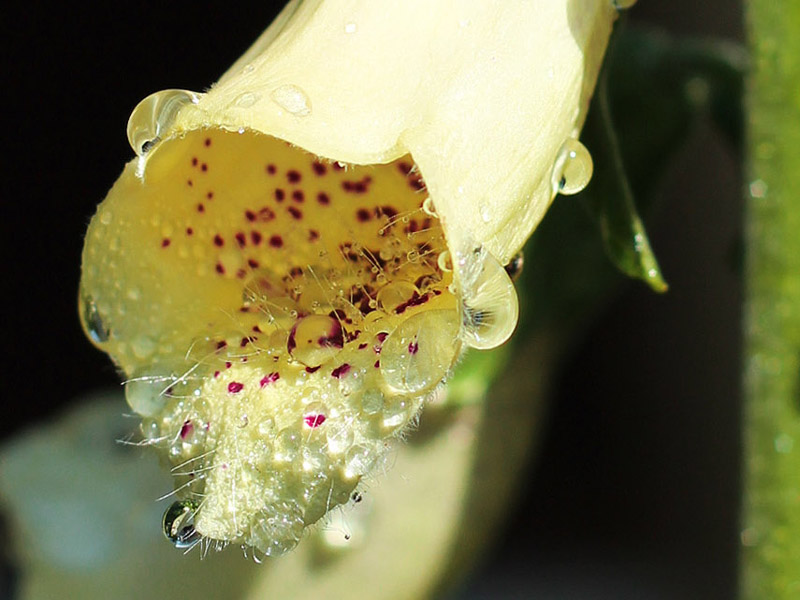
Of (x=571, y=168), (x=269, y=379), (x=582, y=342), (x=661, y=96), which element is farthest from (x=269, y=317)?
(x=582, y=342)

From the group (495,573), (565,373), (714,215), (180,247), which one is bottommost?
(495,573)

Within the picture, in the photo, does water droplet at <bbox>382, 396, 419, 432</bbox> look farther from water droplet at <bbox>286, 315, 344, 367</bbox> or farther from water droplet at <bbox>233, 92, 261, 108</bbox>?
water droplet at <bbox>233, 92, 261, 108</bbox>

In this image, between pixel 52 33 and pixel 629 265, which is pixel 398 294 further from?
pixel 52 33

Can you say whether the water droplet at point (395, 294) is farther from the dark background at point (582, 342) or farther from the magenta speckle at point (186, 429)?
the dark background at point (582, 342)

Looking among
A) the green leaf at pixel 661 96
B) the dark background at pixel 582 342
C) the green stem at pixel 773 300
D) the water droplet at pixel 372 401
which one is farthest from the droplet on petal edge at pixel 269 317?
the dark background at pixel 582 342

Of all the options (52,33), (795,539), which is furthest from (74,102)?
(795,539)

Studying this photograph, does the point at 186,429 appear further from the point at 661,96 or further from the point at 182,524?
the point at 661,96
